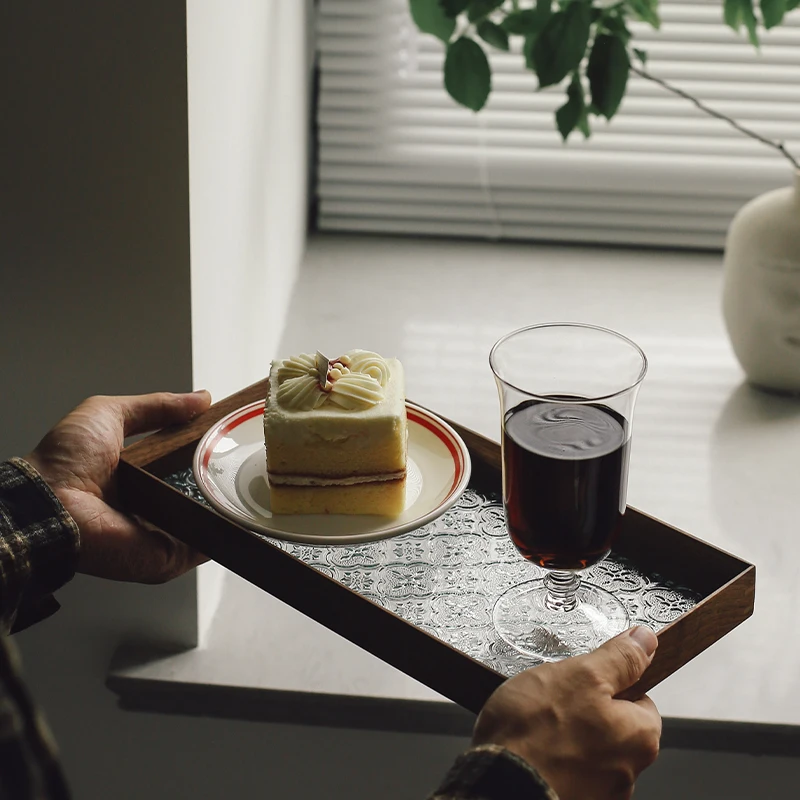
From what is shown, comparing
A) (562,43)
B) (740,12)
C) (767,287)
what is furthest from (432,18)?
(767,287)

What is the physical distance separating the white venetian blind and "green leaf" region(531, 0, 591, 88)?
0.52 meters

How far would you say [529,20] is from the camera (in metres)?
1.52

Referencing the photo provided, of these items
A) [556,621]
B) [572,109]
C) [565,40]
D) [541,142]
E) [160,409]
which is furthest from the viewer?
[541,142]

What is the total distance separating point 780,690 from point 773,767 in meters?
0.08

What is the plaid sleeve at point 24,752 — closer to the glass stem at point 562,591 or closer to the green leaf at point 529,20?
the glass stem at point 562,591

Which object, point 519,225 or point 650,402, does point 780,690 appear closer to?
point 650,402

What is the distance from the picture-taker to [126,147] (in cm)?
103

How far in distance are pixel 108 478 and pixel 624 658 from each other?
1.83 ft

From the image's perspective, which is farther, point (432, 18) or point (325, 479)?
point (432, 18)

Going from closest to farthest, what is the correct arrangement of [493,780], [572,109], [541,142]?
[493,780] < [572,109] < [541,142]

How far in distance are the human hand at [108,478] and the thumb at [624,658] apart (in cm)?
46

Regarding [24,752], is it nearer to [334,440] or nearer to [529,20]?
[334,440]

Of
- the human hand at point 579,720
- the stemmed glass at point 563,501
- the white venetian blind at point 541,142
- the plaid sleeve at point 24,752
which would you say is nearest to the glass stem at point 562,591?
the stemmed glass at point 563,501

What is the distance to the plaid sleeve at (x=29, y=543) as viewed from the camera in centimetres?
90
